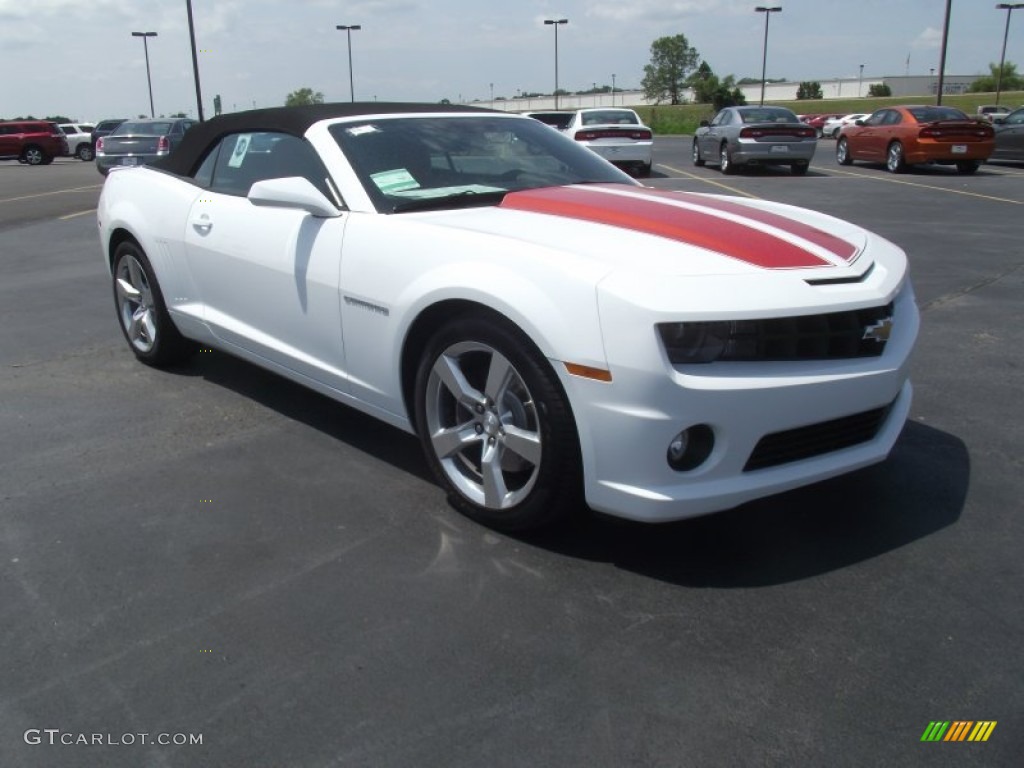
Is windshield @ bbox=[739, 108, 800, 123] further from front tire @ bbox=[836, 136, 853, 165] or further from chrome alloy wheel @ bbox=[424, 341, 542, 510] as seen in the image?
chrome alloy wheel @ bbox=[424, 341, 542, 510]

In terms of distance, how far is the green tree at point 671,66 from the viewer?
113312 millimetres

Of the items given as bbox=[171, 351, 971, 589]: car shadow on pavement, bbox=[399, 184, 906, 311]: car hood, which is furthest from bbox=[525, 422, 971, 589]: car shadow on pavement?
bbox=[399, 184, 906, 311]: car hood

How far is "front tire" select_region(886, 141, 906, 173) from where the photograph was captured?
19.0 m

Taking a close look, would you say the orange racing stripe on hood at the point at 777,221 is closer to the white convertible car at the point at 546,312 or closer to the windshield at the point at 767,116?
the white convertible car at the point at 546,312

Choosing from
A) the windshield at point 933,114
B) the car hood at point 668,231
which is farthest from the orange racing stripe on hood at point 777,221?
the windshield at point 933,114

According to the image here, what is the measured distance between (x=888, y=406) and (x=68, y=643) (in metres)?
2.75

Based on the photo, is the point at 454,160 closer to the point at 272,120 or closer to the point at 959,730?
the point at 272,120

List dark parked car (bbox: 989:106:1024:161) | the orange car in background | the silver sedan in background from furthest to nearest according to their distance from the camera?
1. dark parked car (bbox: 989:106:1024:161)
2. the silver sedan in background
3. the orange car in background

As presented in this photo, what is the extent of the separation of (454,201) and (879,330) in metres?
1.68

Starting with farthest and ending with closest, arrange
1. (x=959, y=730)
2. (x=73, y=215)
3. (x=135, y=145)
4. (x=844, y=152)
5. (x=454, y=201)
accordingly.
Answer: (x=844, y=152), (x=135, y=145), (x=73, y=215), (x=454, y=201), (x=959, y=730)

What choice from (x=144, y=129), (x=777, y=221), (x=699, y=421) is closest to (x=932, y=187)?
(x=777, y=221)

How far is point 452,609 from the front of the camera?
2.76 m

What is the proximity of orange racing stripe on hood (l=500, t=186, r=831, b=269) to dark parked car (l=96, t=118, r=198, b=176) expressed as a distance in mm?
17568

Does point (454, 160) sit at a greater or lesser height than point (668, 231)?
greater
